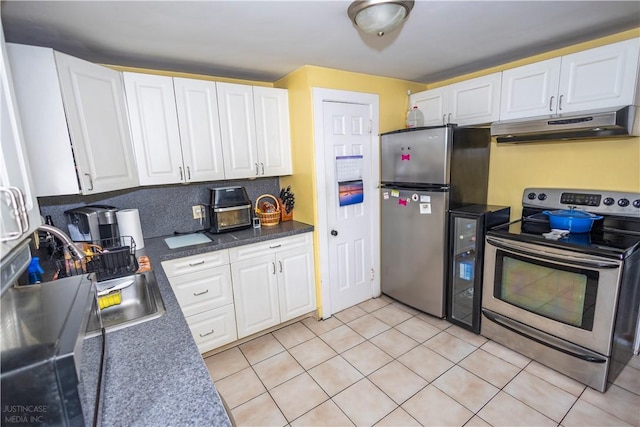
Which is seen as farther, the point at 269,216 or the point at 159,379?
the point at 269,216

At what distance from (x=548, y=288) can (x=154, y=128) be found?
2969 millimetres

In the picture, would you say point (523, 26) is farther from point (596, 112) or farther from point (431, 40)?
point (596, 112)

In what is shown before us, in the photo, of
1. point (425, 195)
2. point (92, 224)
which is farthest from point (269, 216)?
point (425, 195)

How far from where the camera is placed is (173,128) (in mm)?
2234

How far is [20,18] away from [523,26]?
276cm

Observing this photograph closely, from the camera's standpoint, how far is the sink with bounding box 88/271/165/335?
149 centimetres

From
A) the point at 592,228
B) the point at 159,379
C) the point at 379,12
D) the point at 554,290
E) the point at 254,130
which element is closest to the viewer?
the point at 159,379

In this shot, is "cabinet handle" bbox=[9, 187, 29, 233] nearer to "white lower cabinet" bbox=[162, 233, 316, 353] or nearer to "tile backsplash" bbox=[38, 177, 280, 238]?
"white lower cabinet" bbox=[162, 233, 316, 353]

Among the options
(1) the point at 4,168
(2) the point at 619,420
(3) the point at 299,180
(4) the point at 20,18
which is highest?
(4) the point at 20,18

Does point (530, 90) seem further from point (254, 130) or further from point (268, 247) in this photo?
point (268, 247)

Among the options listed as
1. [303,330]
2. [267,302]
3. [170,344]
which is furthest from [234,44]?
[303,330]

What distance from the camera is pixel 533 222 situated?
94.4 inches

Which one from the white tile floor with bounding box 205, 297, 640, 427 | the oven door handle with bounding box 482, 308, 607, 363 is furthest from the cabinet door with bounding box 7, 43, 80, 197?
the oven door handle with bounding box 482, 308, 607, 363

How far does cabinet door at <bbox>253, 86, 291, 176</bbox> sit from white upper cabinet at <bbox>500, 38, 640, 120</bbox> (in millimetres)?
1786
